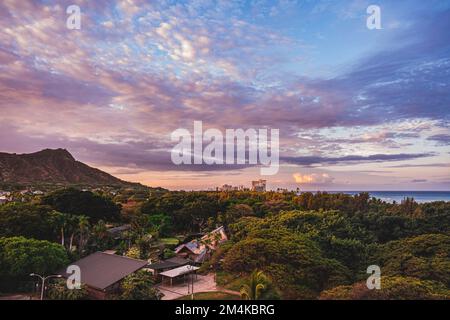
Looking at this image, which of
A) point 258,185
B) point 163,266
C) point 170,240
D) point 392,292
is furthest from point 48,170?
point 392,292

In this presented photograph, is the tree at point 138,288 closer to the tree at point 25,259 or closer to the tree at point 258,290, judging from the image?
the tree at point 25,259

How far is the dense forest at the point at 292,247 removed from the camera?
70.9 feet

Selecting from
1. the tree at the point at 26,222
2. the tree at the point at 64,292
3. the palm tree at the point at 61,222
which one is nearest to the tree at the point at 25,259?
the tree at the point at 64,292

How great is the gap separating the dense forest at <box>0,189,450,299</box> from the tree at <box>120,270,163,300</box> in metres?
5.45

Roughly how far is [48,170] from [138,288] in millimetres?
141401

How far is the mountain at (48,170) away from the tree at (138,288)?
112785 millimetres

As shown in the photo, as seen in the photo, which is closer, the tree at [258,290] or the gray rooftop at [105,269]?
the tree at [258,290]

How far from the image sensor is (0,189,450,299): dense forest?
2161 centimetres

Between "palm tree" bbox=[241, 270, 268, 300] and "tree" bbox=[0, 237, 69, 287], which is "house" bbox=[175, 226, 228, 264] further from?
"palm tree" bbox=[241, 270, 268, 300]

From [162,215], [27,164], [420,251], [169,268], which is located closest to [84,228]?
[169,268]

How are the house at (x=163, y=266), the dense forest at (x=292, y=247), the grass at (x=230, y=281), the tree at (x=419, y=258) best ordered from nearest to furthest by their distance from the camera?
1. the dense forest at (x=292, y=247)
2. the tree at (x=419, y=258)
3. the grass at (x=230, y=281)
4. the house at (x=163, y=266)

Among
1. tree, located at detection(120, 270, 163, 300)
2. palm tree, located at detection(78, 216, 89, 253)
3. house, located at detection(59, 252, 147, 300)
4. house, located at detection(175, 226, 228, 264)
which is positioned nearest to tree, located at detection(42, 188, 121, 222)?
palm tree, located at detection(78, 216, 89, 253)
